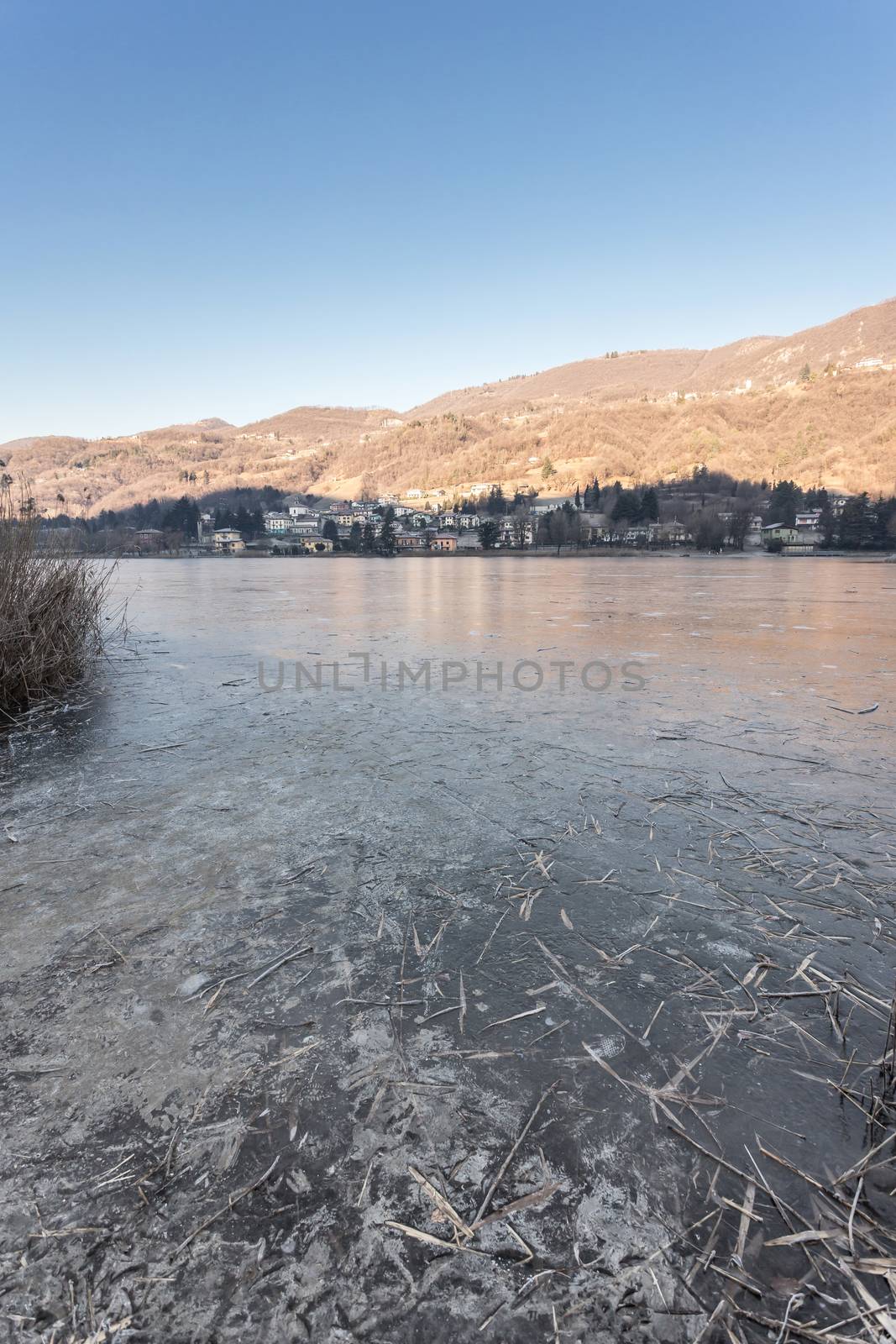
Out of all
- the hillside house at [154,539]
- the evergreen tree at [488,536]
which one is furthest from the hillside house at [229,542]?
the evergreen tree at [488,536]

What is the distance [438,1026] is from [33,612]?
17.6ft

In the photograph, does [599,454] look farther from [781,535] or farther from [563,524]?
[563,524]

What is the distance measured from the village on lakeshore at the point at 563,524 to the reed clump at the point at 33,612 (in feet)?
170

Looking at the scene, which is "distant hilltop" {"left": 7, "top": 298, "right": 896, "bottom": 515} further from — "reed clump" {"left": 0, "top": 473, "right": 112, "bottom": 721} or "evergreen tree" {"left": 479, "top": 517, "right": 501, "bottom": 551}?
"reed clump" {"left": 0, "top": 473, "right": 112, "bottom": 721}

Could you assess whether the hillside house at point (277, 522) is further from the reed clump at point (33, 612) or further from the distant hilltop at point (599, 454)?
the reed clump at point (33, 612)

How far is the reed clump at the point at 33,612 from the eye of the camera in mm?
4969

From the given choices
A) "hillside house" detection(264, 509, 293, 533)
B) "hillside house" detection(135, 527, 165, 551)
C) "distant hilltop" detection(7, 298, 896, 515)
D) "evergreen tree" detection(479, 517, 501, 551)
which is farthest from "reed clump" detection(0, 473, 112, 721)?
"distant hilltop" detection(7, 298, 896, 515)

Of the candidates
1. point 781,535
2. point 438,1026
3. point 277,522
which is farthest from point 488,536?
point 438,1026

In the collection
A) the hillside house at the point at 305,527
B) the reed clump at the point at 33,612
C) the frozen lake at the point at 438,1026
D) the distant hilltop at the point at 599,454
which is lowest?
the frozen lake at the point at 438,1026

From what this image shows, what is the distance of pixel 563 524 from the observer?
78.9 metres

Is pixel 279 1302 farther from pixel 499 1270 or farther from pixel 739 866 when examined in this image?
pixel 739 866

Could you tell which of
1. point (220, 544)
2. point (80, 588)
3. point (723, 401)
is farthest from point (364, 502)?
point (80, 588)

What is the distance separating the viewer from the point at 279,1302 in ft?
3.37

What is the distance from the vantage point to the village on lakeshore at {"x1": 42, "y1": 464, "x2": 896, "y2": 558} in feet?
243
